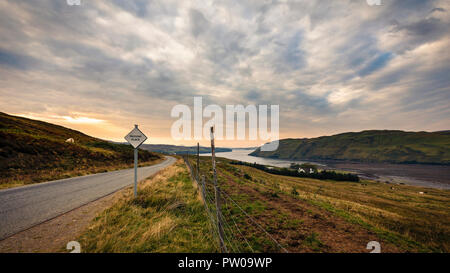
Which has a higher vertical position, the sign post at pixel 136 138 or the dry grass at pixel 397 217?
the sign post at pixel 136 138

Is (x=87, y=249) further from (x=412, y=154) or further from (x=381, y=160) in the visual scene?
(x=412, y=154)

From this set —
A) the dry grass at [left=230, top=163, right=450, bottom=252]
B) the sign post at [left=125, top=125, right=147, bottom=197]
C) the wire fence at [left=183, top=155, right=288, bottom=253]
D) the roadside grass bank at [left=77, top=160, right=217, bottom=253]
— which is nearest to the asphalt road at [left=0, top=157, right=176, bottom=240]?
the roadside grass bank at [left=77, top=160, right=217, bottom=253]

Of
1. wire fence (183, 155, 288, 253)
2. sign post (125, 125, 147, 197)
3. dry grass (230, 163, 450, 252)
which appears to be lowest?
dry grass (230, 163, 450, 252)

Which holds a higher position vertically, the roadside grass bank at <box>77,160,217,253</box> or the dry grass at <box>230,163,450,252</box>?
the roadside grass bank at <box>77,160,217,253</box>

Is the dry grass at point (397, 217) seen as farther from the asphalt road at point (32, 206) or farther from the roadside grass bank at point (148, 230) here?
the asphalt road at point (32, 206)

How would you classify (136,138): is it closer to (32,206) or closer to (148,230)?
(32,206)

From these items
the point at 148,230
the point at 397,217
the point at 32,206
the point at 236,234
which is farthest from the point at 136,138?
the point at 397,217

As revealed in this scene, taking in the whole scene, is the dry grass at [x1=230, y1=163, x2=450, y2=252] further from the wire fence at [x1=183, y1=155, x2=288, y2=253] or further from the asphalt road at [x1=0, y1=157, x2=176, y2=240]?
the asphalt road at [x1=0, y1=157, x2=176, y2=240]

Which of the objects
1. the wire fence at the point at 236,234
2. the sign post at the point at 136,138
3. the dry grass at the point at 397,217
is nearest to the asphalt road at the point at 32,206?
the sign post at the point at 136,138

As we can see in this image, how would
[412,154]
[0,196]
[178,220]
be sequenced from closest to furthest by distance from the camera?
[178,220] < [0,196] < [412,154]

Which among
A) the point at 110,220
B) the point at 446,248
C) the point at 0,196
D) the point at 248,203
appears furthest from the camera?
the point at 248,203
